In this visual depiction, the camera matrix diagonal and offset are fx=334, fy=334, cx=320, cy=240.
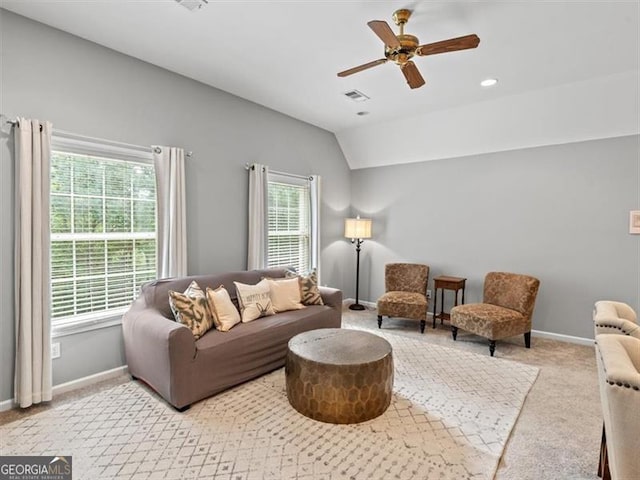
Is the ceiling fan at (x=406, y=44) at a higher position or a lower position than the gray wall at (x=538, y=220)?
higher

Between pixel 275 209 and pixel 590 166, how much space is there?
399cm

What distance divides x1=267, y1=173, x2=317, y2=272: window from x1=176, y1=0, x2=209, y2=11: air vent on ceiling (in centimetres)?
233

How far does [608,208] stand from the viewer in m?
3.90

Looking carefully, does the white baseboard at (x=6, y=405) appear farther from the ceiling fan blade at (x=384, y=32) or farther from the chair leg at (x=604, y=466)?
the chair leg at (x=604, y=466)

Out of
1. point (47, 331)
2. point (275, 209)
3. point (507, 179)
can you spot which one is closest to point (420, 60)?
point (507, 179)

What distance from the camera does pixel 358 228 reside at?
5547mm

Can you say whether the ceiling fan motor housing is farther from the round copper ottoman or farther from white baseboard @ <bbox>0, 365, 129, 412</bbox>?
white baseboard @ <bbox>0, 365, 129, 412</bbox>

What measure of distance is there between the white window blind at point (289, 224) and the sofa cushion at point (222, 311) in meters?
1.51

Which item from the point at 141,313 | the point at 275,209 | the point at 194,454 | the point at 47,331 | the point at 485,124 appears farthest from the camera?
the point at 275,209

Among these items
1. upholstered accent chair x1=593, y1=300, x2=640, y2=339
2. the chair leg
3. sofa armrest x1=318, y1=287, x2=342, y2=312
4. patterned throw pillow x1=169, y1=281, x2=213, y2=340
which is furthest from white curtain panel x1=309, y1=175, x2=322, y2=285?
the chair leg

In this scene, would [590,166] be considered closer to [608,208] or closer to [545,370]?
[608,208]

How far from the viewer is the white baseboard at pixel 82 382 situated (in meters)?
2.52

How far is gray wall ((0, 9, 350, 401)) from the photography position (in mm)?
2525

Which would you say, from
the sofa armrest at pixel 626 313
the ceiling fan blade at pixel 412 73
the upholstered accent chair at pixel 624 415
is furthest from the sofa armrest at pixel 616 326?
the ceiling fan blade at pixel 412 73
